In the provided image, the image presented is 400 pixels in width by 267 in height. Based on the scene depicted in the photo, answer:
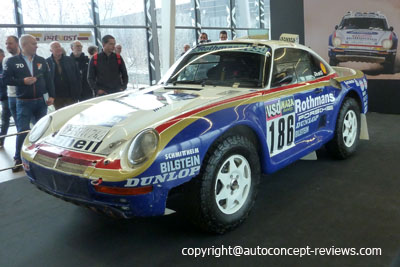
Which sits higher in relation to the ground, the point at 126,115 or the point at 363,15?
the point at 363,15

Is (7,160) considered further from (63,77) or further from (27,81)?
(63,77)

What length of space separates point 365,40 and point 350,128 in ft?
13.4

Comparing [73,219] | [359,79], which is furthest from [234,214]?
[359,79]

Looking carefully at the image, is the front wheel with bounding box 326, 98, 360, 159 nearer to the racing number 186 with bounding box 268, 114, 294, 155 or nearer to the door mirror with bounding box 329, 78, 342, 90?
the door mirror with bounding box 329, 78, 342, 90

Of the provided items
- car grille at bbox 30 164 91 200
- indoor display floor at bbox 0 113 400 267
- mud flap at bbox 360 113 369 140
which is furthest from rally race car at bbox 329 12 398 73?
car grille at bbox 30 164 91 200

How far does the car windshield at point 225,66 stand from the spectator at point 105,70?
1.92 meters

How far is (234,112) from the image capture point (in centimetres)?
280

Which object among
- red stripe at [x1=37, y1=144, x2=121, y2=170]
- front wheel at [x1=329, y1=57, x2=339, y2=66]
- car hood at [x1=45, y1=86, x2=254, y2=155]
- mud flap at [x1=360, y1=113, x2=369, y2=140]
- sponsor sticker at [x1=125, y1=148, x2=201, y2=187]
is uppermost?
front wheel at [x1=329, y1=57, x2=339, y2=66]

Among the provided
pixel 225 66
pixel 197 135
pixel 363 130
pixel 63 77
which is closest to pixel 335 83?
pixel 363 130

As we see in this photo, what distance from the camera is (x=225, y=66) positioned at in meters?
3.55

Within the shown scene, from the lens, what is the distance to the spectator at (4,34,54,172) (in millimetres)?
4855

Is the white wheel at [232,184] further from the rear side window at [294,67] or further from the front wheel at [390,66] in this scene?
the front wheel at [390,66]

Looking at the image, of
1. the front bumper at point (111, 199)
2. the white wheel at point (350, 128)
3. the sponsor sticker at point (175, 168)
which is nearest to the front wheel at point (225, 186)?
the sponsor sticker at point (175, 168)

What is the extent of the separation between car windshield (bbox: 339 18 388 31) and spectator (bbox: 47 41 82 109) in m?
5.71
